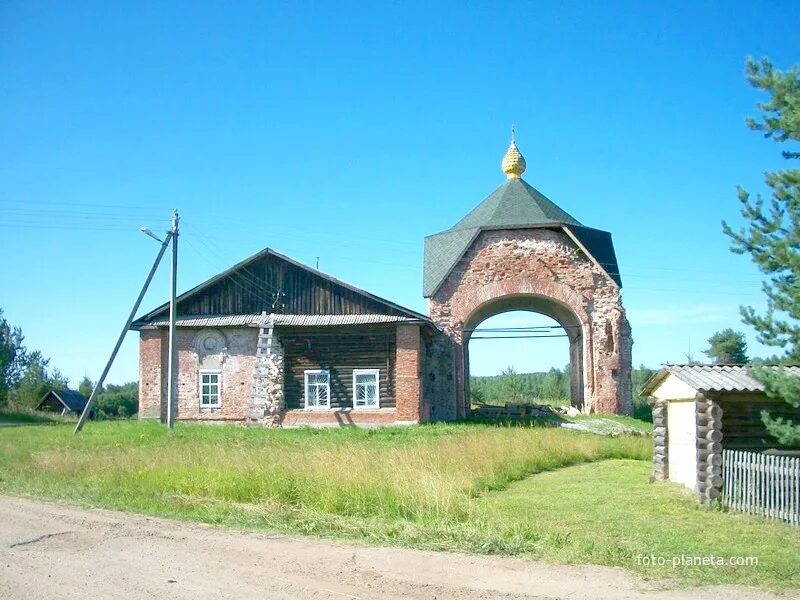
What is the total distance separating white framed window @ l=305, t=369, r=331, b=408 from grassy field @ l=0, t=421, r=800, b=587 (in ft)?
31.4

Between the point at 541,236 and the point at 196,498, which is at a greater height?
the point at 541,236

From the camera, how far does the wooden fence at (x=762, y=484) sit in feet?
36.0

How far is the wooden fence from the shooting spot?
432 inches

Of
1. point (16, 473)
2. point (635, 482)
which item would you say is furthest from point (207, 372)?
point (635, 482)

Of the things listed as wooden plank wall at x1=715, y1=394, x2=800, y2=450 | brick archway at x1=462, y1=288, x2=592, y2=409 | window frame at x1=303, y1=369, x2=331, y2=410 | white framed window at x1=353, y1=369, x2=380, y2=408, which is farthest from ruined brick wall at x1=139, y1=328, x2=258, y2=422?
wooden plank wall at x1=715, y1=394, x2=800, y2=450

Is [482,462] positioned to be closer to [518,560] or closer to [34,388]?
[518,560]

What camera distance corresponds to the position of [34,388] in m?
59.6

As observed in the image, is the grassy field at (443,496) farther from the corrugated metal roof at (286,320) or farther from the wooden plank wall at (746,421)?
the corrugated metal roof at (286,320)

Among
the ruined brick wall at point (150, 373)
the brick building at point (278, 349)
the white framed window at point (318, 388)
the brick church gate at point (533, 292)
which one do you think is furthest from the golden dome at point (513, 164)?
the ruined brick wall at point (150, 373)

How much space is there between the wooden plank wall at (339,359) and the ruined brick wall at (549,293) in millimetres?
3841

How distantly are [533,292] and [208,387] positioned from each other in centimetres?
1312

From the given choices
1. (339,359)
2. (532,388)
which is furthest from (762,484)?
(532,388)

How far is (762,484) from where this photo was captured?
1148 centimetres

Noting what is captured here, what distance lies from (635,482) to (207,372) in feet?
58.8
